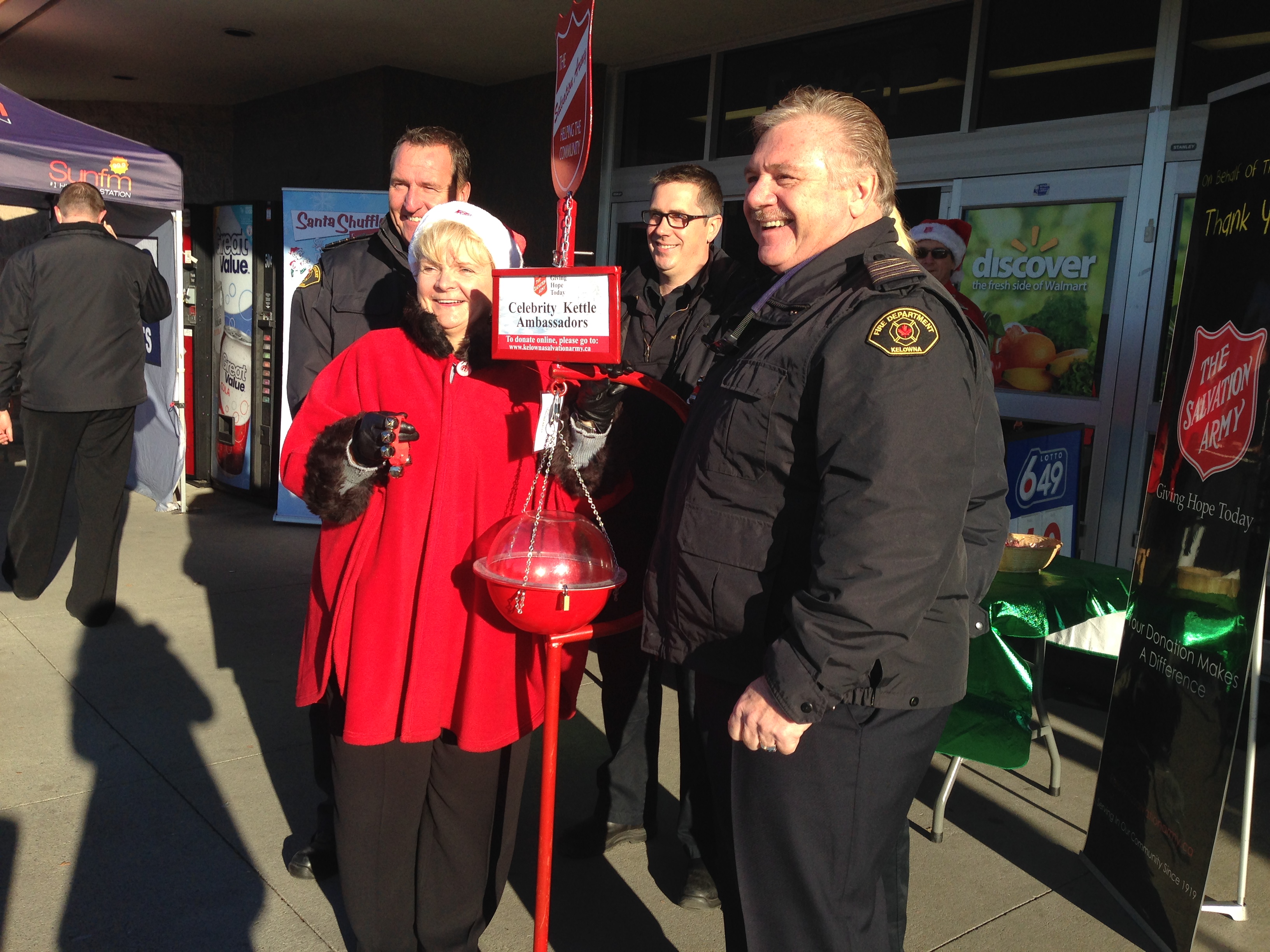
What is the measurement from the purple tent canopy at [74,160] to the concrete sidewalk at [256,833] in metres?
2.40

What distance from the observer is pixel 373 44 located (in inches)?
293

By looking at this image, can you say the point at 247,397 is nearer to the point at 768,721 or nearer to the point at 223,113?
the point at 223,113

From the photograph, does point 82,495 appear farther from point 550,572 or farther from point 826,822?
point 826,822

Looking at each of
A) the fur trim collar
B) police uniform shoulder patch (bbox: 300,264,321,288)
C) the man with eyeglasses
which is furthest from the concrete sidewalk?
police uniform shoulder patch (bbox: 300,264,321,288)

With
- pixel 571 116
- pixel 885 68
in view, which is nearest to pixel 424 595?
pixel 571 116

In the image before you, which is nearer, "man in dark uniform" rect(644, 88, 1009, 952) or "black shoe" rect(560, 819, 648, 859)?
"man in dark uniform" rect(644, 88, 1009, 952)

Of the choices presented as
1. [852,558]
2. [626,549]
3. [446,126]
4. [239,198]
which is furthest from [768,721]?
[239,198]

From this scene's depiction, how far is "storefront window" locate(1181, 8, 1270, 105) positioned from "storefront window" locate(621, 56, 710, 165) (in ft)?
10.6

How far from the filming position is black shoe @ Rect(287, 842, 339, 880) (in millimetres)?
2807

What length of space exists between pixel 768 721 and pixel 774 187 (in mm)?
927

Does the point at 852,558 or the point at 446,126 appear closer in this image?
the point at 852,558

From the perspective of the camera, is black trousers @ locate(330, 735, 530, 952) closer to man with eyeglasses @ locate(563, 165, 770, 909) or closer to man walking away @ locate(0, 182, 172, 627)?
man with eyeglasses @ locate(563, 165, 770, 909)

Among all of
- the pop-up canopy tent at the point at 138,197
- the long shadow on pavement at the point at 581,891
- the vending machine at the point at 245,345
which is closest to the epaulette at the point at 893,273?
the long shadow on pavement at the point at 581,891

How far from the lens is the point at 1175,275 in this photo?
4801 millimetres
